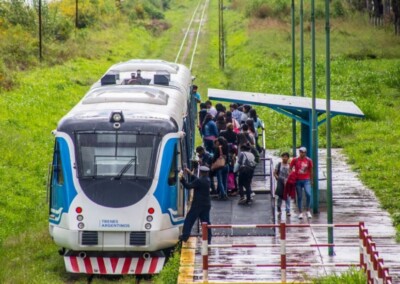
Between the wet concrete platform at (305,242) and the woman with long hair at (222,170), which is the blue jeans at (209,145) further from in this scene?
the wet concrete platform at (305,242)

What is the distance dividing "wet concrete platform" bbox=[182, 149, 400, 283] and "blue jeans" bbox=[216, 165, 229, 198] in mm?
306

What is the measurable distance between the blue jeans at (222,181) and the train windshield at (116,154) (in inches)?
149

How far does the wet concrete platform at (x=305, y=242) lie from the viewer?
1792cm

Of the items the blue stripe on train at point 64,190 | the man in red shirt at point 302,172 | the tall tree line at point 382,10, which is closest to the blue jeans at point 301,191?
the man in red shirt at point 302,172

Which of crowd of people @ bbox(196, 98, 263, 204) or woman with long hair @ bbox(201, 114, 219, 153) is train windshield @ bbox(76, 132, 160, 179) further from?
woman with long hair @ bbox(201, 114, 219, 153)

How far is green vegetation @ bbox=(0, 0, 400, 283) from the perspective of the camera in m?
25.6

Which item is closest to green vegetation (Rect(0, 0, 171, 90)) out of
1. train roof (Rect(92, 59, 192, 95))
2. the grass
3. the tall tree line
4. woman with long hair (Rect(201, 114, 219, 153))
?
the grass

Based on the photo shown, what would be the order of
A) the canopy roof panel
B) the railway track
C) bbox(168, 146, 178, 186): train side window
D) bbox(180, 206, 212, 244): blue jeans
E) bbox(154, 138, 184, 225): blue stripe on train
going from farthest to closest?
the railway track
the canopy roof panel
bbox(168, 146, 178, 186): train side window
bbox(180, 206, 212, 244): blue jeans
bbox(154, 138, 184, 225): blue stripe on train

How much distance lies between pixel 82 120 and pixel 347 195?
27.8 feet

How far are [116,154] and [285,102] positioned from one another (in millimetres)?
5729

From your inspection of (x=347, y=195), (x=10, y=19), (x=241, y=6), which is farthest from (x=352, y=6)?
(x=347, y=195)

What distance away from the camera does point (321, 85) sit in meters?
46.9

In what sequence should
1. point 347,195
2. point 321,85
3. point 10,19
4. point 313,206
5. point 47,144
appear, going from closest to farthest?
1. point 313,206
2. point 347,195
3. point 47,144
4. point 321,85
5. point 10,19

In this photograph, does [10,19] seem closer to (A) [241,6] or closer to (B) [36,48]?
(B) [36,48]
